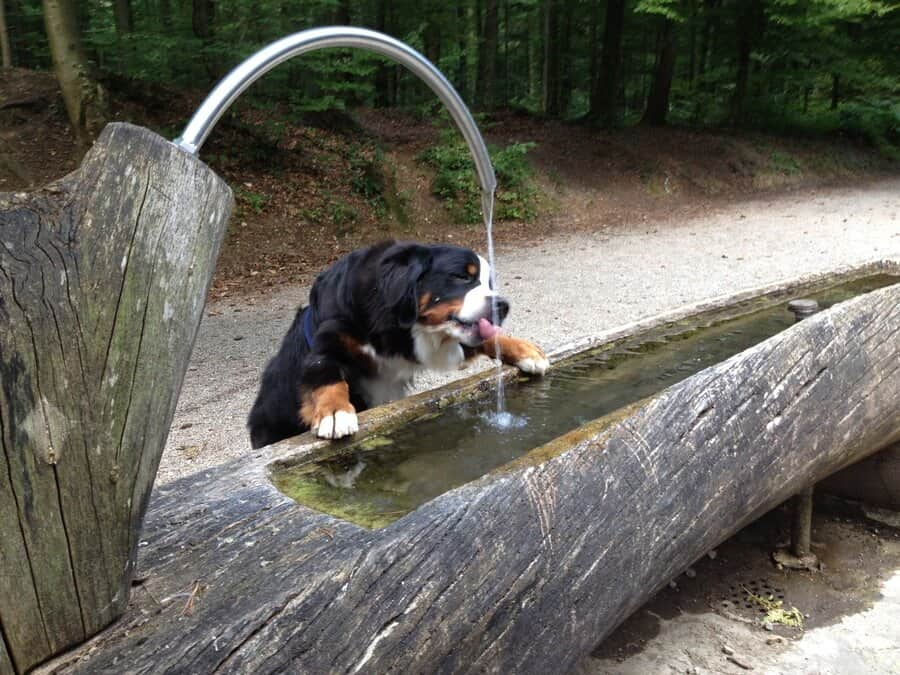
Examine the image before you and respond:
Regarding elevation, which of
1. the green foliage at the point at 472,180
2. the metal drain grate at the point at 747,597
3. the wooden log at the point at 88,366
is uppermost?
the wooden log at the point at 88,366

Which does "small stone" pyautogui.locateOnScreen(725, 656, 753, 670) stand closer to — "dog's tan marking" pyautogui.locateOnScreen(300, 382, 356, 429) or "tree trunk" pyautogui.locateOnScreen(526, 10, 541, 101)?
"dog's tan marking" pyautogui.locateOnScreen(300, 382, 356, 429)

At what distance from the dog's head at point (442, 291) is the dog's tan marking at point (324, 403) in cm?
49

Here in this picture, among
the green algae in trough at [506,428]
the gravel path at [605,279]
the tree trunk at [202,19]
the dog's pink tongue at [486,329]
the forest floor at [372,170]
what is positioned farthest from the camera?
the tree trunk at [202,19]

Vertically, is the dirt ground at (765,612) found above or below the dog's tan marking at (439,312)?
below

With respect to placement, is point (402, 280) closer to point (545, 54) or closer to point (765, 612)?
point (765, 612)

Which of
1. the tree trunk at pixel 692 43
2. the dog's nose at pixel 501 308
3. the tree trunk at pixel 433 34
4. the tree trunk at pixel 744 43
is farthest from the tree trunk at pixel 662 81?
the dog's nose at pixel 501 308

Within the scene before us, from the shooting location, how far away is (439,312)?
325 cm

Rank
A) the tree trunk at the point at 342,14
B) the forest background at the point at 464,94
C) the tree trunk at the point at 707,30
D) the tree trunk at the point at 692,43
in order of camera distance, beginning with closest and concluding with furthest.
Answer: the forest background at the point at 464,94 < the tree trunk at the point at 342,14 < the tree trunk at the point at 692,43 < the tree trunk at the point at 707,30

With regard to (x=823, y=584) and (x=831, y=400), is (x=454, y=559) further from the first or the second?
(x=823, y=584)

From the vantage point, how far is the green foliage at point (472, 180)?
1277 centimetres

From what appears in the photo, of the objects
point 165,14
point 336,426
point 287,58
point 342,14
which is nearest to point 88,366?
point 287,58

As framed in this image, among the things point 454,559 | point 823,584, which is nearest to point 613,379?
point 823,584

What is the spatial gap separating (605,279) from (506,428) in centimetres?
621

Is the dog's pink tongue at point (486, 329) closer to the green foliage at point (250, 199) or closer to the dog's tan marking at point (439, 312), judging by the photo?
the dog's tan marking at point (439, 312)
